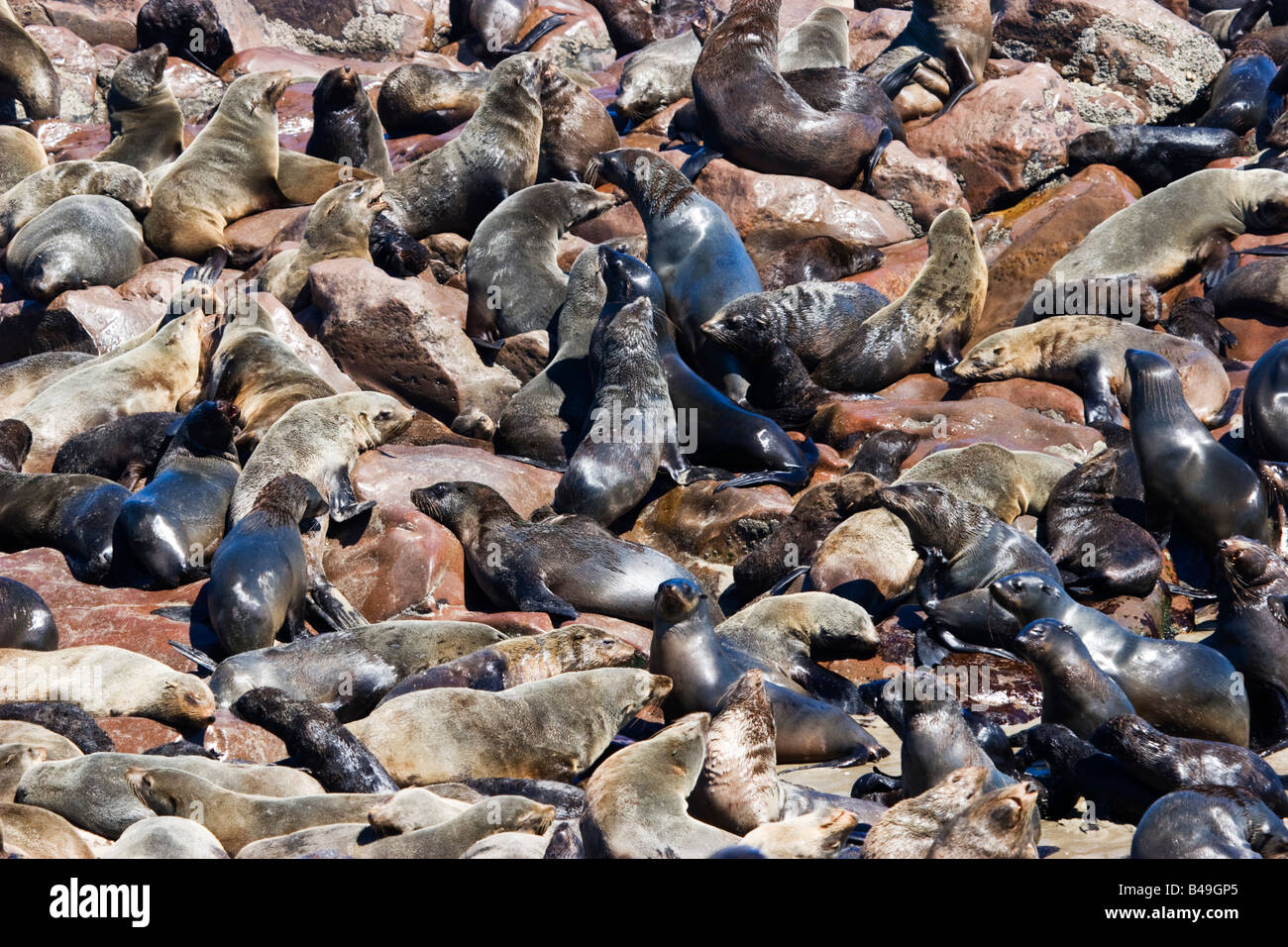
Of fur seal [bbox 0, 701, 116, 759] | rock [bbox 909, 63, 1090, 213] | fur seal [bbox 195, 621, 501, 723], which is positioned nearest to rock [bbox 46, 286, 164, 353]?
fur seal [bbox 195, 621, 501, 723]

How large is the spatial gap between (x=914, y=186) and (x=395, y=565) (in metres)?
7.38

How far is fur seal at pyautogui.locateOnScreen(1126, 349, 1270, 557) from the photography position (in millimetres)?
8820

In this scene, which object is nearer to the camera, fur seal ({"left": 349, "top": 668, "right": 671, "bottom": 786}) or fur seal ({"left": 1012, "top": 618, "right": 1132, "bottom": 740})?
fur seal ({"left": 349, "top": 668, "right": 671, "bottom": 786})

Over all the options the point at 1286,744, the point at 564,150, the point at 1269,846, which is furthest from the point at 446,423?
the point at 1269,846

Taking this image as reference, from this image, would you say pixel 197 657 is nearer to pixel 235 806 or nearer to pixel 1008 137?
pixel 235 806

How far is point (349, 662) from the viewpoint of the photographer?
726cm

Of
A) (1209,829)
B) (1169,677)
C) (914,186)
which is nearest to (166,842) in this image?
(1209,829)

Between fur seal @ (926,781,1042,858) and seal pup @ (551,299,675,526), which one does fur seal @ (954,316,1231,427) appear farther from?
fur seal @ (926,781,1042,858)

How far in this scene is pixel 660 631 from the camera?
6883mm

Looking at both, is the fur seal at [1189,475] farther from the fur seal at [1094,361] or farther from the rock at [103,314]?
the rock at [103,314]

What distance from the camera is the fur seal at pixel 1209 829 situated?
4.47m

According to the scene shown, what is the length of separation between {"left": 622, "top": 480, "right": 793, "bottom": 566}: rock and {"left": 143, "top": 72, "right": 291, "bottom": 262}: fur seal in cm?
600

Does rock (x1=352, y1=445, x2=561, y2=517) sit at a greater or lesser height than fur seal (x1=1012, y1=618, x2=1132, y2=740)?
lesser

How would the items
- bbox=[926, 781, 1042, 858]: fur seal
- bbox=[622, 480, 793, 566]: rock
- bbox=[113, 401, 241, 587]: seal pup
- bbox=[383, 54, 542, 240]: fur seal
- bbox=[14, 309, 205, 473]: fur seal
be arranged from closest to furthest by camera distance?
bbox=[926, 781, 1042, 858]: fur seal, bbox=[113, 401, 241, 587]: seal pup, bbox=[622, 480, 793, 566]: rock, bbox=[14, 309, 205, 473]: fur seal, bbox=[383, 54, 542, 240]: fur seal
